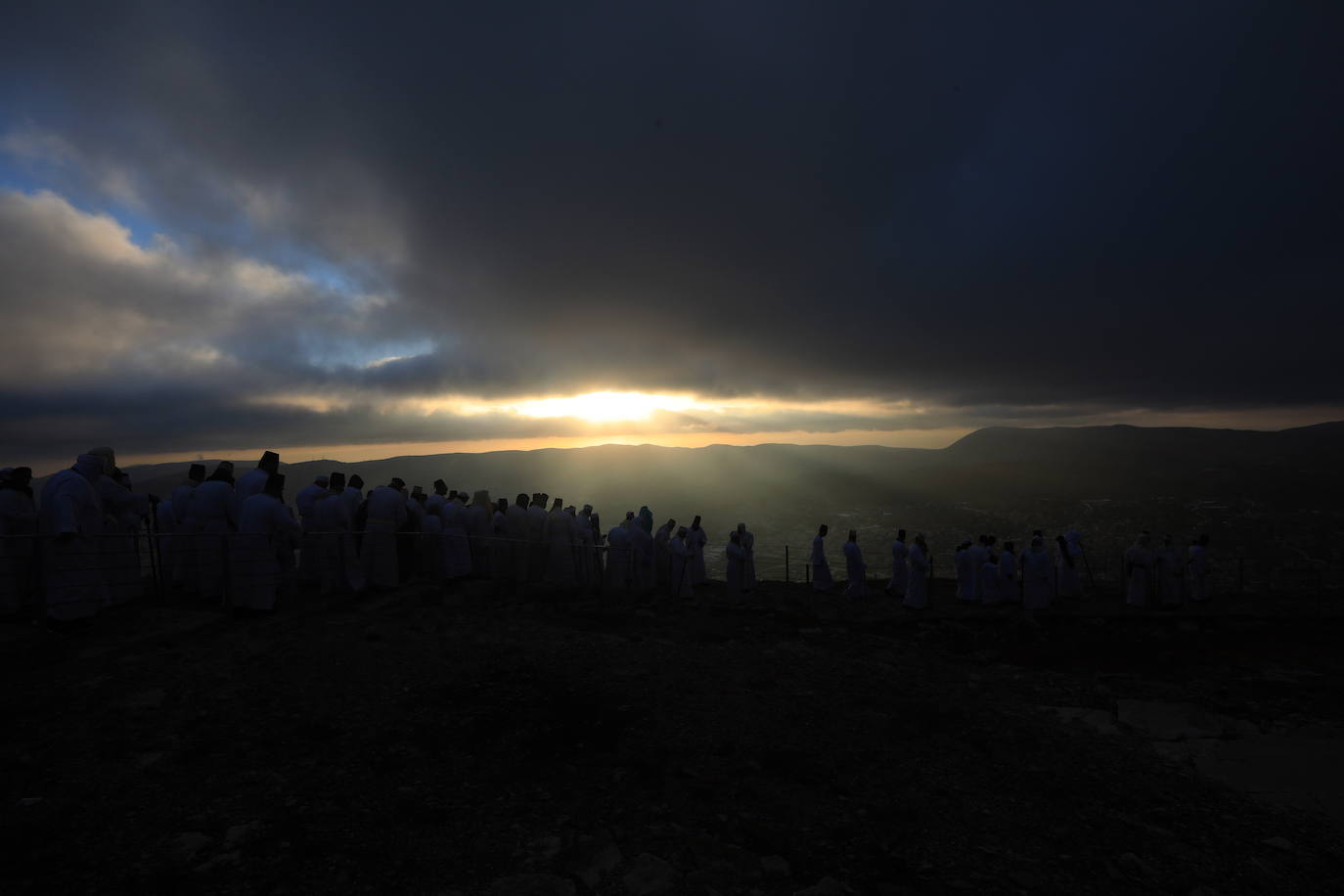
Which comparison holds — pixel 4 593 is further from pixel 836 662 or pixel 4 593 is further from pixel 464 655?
pixel 836 662

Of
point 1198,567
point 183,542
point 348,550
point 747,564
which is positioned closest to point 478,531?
point 348,550

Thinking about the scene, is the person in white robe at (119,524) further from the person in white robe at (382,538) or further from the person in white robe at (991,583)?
the person in white robe at (991,583)

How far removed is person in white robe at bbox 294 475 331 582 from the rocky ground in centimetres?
301

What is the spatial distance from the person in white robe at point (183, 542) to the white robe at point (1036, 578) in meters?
19.4

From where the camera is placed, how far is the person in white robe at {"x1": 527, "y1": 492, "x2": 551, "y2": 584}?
674 inches

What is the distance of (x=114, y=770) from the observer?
498 cm

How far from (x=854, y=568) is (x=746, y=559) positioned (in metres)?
3.27

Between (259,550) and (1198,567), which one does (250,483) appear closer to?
(259,550)

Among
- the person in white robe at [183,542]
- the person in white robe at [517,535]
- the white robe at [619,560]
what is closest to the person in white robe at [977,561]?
the white robe at [619,560]

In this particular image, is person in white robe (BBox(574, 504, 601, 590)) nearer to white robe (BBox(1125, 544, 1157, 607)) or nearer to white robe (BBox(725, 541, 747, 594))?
white robe (BBox(725, 541, 747, 594))

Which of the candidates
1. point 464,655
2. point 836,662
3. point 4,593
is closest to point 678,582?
point 836,662

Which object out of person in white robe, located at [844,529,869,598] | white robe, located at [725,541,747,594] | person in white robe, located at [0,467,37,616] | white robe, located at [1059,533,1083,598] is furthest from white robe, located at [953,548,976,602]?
person in white robe, located at [0,467,37,616]

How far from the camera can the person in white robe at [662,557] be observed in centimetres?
2056

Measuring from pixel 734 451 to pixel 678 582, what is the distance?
6491 inches
